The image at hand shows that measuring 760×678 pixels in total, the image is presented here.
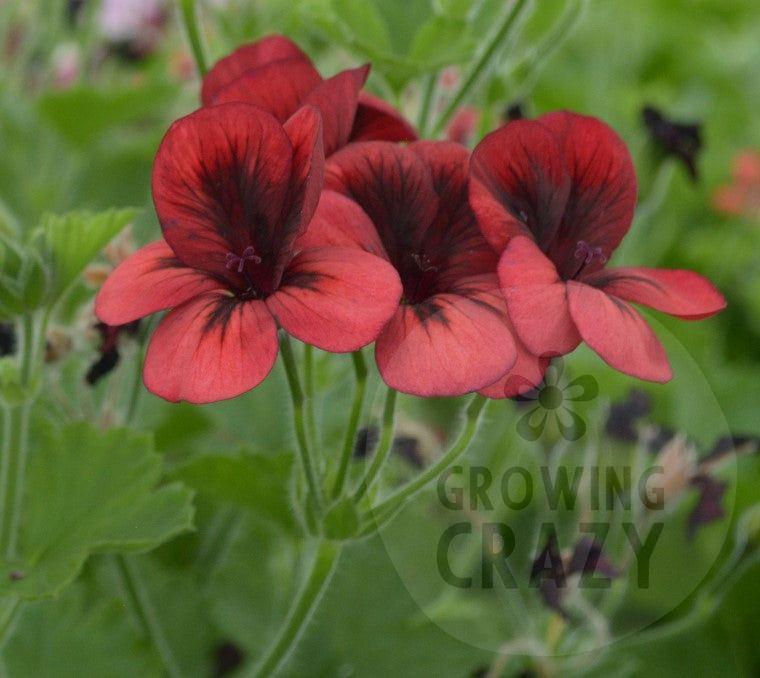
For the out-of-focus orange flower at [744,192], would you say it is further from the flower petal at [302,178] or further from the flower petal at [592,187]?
the flower petal at [302,178]

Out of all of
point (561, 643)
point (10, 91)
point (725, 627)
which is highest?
point (10, 91)

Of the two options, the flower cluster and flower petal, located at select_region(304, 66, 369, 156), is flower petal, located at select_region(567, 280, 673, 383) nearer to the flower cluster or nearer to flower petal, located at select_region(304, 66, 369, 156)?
the flower cluster

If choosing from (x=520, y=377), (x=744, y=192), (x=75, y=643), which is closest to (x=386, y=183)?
(x=520, y=377)

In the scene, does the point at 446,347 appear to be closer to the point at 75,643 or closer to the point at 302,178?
the point at 302,178

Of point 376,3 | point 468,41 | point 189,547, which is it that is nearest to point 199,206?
point 468,41

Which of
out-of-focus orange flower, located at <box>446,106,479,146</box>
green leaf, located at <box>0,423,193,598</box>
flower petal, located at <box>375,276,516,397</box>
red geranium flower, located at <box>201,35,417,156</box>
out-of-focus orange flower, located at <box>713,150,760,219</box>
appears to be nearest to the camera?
flower petal, located at <box>375,276,516,397</box>

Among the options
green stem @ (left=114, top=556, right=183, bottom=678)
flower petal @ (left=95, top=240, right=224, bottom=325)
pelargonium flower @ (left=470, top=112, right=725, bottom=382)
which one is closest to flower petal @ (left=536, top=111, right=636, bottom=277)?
pelargonium flower @ (left=470, top=112, right=725, bottom=382)

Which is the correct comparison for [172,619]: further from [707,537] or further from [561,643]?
[707,537]
